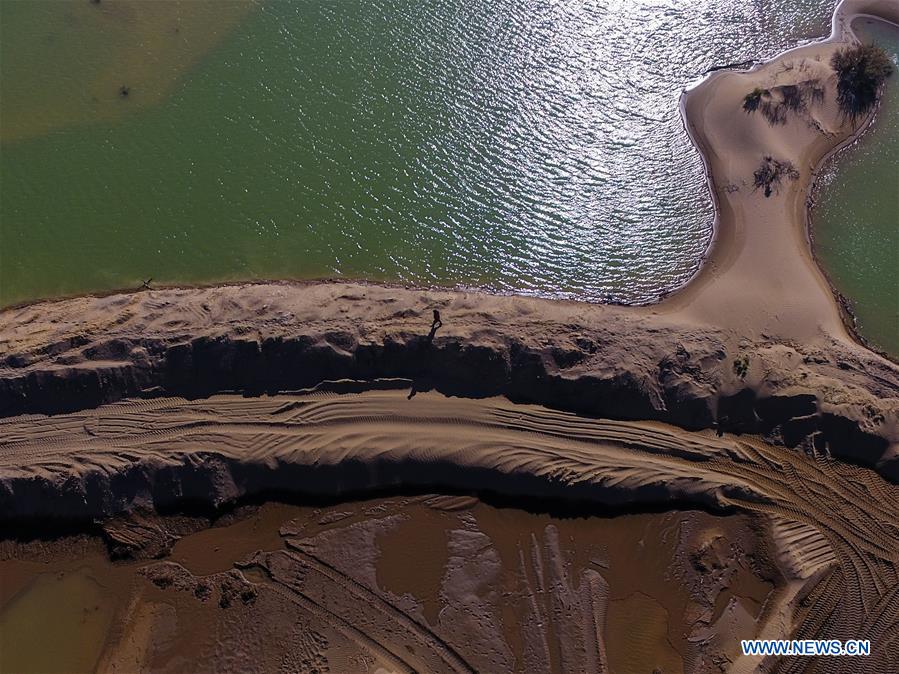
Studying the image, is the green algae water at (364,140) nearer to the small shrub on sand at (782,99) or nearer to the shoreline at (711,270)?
the shoreline at (711,270)

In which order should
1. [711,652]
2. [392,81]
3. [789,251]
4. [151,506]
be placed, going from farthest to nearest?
[392,81] < [789,251] < [151,506] < [711,652]

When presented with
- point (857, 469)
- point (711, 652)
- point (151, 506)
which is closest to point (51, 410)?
point (151, 506)

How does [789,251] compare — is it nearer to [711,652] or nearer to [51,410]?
[711,652]

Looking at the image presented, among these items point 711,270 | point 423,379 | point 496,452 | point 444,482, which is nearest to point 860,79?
point 711,270

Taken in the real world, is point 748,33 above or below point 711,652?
above

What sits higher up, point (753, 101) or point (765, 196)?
point (753, 101)

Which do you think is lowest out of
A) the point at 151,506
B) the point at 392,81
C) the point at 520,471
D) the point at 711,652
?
the point at 711,652

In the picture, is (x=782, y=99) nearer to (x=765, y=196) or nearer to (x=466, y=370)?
(x=765, y=196)
